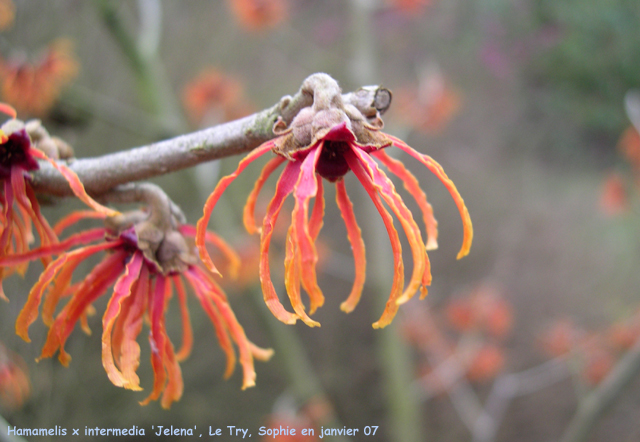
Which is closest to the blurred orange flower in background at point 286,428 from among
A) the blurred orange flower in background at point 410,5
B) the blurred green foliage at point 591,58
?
the blurred orange flower in background at point 410,5

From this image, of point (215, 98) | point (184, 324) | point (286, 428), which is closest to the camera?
point (184, 324)

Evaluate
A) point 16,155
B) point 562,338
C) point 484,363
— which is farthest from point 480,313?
point 16,155

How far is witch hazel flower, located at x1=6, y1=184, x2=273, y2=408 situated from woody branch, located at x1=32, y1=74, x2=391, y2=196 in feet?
0.10

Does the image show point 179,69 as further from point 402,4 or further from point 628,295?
point 628,295

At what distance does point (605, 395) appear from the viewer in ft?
4.26

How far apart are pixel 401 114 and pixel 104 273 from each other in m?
2.30

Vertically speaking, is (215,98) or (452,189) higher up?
(215,98)

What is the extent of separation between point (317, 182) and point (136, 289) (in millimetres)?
229

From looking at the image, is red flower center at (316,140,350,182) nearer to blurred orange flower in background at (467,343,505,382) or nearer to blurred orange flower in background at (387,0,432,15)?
blurred orange flower in background at (387,0,432,15)

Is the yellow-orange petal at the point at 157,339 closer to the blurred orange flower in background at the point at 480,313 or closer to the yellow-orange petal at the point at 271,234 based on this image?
the yellow-orange petal at the point at 271,234

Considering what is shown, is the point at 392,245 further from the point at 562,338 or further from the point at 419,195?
the point at 562,338

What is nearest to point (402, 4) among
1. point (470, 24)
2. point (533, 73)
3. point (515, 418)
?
point (470, 24)

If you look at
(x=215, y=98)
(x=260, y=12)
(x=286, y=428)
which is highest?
(x=260, y=12)

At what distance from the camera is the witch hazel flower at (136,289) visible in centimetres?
36
